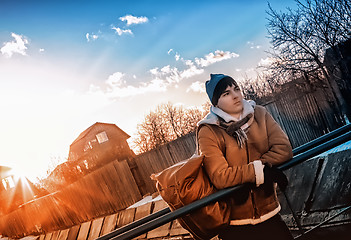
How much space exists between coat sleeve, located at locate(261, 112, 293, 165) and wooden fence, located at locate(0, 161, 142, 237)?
26.4 ft

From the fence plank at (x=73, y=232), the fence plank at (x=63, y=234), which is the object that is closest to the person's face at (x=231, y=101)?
the fence plank at (x=73, y=232)

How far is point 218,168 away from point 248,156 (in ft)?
1.03

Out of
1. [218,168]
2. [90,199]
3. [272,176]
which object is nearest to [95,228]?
[90,199]

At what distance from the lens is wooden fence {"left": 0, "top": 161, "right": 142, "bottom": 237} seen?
30.3ft

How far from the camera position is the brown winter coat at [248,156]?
1.62m

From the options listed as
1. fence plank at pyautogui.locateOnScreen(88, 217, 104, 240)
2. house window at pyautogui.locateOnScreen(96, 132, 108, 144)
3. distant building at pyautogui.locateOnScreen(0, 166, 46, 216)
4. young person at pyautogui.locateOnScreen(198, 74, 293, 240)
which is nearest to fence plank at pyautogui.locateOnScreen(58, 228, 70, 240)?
fence plank at pyautogui.locateOnScreen(88, 217, 104, 240)

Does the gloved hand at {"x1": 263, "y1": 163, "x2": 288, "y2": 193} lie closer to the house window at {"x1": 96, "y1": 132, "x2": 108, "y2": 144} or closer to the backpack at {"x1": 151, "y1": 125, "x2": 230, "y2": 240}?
the backpack at {"x1": 151, "y1": 125, "x2": 230, "y2": 240}

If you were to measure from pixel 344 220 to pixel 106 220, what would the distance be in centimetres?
780

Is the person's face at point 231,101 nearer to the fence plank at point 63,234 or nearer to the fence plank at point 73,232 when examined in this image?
the fence plank at point 73,232

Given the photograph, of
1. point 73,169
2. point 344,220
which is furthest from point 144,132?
point 344,220

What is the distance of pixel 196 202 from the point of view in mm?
1488

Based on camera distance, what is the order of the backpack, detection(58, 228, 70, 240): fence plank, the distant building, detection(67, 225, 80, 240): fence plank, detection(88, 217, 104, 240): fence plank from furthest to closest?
the distant building
detection(58, 228, 70, 240): fence plank
detection(67, 225, 80, 240): fence plank
detection(88, 217, 104, 240): fence plank
the backpack

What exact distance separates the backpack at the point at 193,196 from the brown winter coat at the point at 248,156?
103 mm

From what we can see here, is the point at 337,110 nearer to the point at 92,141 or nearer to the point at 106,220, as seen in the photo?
the point at 106,220
